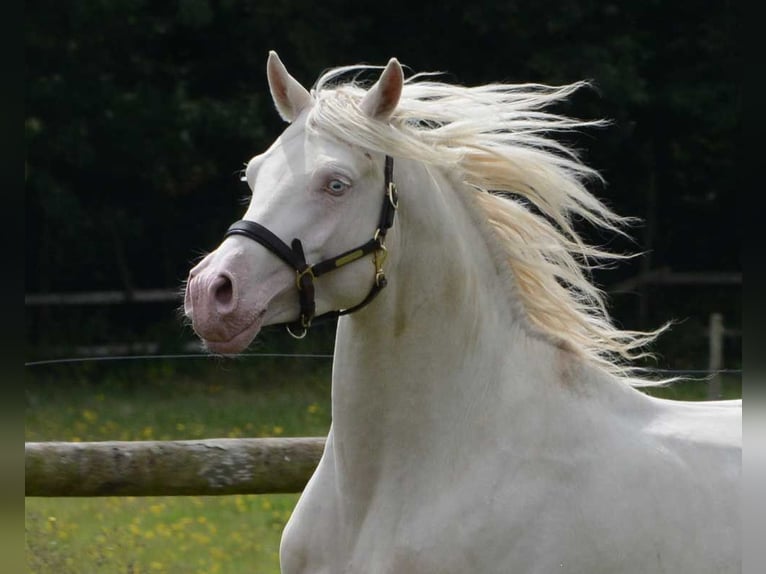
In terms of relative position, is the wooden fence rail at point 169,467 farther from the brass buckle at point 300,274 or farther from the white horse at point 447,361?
the brass buckle at point 300,274

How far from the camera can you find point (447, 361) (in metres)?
2.83

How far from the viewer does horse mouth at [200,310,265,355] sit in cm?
246

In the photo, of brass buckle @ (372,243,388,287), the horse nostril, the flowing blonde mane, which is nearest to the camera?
the horse nostril

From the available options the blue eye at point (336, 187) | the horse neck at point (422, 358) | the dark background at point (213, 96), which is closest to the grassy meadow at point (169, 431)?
the horse neck at point (422, 358)

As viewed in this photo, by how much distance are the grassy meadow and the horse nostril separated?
0.73 meters

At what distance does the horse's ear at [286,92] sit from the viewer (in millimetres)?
2842

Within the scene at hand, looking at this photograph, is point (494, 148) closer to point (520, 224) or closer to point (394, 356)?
point (520, 224)

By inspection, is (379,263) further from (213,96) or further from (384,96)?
(213,96)

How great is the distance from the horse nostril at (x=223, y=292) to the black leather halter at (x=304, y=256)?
12cm

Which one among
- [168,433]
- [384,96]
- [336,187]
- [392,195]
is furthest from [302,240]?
[168,433]

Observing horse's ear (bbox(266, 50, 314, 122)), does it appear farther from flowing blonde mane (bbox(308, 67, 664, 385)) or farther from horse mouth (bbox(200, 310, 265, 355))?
horse mouth (bbox(200, 310, 265, 355))

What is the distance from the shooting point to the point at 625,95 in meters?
14.3

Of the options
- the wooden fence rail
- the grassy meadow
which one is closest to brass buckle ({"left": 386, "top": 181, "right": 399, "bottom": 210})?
the grassy meadow

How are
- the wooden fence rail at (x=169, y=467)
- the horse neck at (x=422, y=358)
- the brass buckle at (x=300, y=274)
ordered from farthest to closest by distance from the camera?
the wooden fence rail at (x=169, y=467), the horse neck at (x=422, y=358), the brass buckle at (x=300, y=274)
